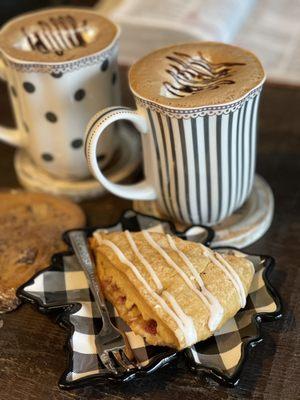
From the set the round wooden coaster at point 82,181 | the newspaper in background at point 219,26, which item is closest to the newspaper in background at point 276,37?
the newspaper in background at point 219,26

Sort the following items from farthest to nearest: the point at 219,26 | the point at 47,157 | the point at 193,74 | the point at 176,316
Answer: the point at 219,26 < the point at 47,157 < the point at 193,74 < the point at 176,316

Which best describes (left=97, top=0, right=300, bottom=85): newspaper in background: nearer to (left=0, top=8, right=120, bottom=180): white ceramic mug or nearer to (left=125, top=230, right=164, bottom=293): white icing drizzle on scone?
(left=0, top=8, right=120, bottom=180): white ceramic mug

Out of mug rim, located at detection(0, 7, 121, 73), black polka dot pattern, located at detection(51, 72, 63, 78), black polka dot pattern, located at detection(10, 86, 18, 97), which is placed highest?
mug rim, located at detection(0, 7, 121, 73)

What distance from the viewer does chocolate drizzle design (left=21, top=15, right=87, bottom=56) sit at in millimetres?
644

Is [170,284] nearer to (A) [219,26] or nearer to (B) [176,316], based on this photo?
(B) [176,316]

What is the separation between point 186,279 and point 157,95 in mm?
173

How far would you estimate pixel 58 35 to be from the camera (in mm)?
660

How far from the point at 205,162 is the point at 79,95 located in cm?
16

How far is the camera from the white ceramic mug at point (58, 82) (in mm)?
604

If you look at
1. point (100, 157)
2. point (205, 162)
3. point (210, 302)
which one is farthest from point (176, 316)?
point (100, 157)

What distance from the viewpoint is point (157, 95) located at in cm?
54

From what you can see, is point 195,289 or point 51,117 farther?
point 51,117

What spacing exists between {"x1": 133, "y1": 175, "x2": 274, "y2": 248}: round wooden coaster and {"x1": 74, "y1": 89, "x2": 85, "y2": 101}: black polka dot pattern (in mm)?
137

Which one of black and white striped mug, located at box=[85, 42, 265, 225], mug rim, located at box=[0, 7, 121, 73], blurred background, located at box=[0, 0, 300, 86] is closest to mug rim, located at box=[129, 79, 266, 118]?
black and white striped mug, located at box=[85, 42, 265, 225]
